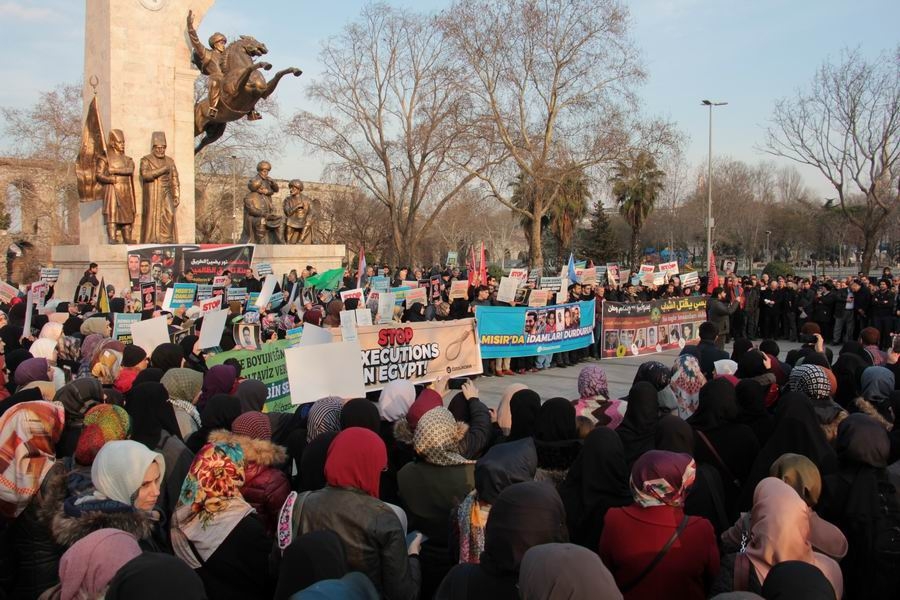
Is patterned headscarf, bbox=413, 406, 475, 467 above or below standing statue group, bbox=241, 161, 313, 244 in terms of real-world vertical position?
below

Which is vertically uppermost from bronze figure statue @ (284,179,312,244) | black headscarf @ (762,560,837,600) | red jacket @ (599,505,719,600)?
bronze figure statue @ (284,179,312,244)

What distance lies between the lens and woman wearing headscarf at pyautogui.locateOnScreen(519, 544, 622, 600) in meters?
2.34

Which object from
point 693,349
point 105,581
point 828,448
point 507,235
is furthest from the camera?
point 507,235

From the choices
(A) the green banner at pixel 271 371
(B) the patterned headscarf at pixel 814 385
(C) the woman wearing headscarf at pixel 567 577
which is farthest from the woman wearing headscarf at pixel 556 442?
(A) the green banner at pixel 271 371

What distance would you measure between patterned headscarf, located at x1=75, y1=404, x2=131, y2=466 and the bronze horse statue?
17083mm

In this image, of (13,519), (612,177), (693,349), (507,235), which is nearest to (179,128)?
(693,349)

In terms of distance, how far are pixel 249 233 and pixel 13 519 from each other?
1869 cm

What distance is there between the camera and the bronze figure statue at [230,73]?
20.4 metres

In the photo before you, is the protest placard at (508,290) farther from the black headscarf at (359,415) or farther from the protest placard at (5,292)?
the black headscarf at (359,415)

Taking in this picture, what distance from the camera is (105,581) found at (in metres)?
2.79

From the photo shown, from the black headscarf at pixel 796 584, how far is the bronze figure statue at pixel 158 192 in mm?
18692

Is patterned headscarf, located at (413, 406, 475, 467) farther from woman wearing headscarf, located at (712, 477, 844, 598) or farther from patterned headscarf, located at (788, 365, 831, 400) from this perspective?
patterned headscarf, located at (788, 365, 831, 400)

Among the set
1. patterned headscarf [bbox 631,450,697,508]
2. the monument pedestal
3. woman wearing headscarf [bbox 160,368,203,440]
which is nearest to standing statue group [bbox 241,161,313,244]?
the monument pedestal

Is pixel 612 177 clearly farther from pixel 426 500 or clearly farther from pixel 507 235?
pixel 507 235
